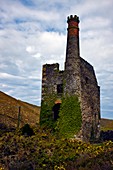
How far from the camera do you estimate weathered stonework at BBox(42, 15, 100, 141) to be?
3334 centimetres

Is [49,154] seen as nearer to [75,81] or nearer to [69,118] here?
[69,118]

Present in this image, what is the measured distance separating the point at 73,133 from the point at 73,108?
2.88 metres

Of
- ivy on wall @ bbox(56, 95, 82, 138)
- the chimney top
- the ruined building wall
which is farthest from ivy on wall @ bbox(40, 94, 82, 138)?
the chimney top

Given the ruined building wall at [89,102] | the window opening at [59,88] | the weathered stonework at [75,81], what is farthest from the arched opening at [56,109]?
the ruined building wall at [89,102]

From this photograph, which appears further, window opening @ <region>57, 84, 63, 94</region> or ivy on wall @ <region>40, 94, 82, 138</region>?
window opening @ <region>57, 84, 63, 94</region>

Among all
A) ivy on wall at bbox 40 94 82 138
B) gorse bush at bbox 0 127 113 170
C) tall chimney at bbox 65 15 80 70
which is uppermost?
tall chimney at bbox 65 15 80 70

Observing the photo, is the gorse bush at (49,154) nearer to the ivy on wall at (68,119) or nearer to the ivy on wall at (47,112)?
the ivy on wall at (68,119)

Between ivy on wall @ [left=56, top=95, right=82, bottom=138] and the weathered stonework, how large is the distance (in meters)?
0.65

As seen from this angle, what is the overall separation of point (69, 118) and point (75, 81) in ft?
14.8

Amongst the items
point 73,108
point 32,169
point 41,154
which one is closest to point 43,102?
point 73,108

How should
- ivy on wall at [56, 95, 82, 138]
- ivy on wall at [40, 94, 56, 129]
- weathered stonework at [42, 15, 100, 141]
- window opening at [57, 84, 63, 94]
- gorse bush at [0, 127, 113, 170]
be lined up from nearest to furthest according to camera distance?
gorse bush at [0, 127, 113, 170], ivy on wall at [56, 95, 82, 138], weathered stonework at [42, 15, 100, 141], ivy on wall at [40, 94, 56, 129], window opening at [57, 84, 63, 94]

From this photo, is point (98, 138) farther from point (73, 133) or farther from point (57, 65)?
point (57, 65)

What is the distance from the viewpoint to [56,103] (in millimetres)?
34000

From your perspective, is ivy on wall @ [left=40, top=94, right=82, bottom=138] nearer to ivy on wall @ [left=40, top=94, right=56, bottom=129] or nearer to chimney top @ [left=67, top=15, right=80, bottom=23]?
ivy on wall @ [left=40, top=94, right=56, bottom=129]
